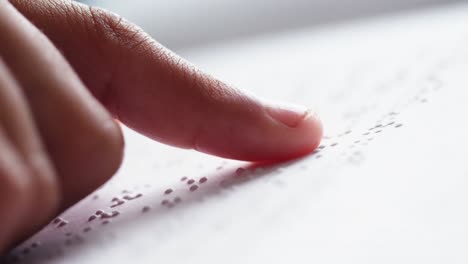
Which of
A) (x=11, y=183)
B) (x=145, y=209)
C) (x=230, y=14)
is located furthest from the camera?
(x=230, y=14)

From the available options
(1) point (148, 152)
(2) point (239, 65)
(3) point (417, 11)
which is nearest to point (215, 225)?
(1) point (148, 152)

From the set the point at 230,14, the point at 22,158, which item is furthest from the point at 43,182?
the point at 230,14

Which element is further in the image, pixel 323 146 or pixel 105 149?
pixel 323 146

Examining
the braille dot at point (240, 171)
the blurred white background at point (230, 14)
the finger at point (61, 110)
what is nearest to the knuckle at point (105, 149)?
the finger at point (61, 110)

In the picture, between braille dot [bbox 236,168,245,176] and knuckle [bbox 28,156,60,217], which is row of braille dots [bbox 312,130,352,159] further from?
knuckle [bbox 28,156,60,217]

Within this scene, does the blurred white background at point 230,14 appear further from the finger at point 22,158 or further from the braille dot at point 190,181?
the finger at point 22,158

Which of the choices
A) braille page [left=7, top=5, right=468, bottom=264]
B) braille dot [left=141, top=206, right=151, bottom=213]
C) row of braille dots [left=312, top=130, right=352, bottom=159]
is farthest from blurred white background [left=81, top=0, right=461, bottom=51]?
braille dot [left=141, top=206, right=151, bottom=213]

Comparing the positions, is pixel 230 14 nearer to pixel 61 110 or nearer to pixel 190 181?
pixel 190 181
